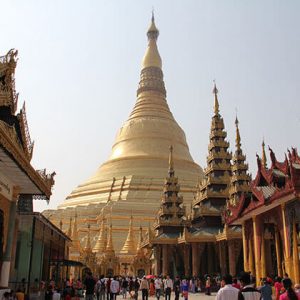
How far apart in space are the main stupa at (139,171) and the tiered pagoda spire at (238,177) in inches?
675

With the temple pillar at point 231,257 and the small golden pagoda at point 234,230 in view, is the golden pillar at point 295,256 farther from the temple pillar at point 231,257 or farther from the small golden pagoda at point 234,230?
the temple pillar at point 231,257

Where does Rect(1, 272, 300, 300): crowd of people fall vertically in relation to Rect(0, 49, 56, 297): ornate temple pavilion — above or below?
below

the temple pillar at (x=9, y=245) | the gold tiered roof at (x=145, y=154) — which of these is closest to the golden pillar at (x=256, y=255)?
the temple pillar at (x=9, y=245)

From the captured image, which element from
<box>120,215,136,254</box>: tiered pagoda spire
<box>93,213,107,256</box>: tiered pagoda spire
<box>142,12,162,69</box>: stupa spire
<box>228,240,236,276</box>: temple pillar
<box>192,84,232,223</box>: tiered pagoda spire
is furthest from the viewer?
<box>142,12,162,69</box>: stupa spire

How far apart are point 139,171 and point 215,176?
71.2 ft

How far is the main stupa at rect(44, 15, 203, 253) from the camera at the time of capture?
47.8 meters

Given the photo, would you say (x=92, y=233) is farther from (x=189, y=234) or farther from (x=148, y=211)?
(x=189, y=234)

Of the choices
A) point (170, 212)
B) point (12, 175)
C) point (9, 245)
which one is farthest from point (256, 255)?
point (170, 212)

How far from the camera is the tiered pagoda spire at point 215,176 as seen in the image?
31.6m

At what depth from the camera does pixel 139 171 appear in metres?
53.9

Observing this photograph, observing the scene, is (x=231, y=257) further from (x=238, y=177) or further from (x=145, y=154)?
(x=145, y=154)

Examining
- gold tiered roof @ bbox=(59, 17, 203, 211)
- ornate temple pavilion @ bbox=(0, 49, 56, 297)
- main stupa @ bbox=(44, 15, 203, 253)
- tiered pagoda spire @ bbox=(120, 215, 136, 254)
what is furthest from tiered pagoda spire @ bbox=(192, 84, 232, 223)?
ornate temple pavilion @ bbox=(0, 49, 56, 297)

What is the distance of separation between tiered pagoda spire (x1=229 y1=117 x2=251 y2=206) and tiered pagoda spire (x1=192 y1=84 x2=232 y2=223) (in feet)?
4.17

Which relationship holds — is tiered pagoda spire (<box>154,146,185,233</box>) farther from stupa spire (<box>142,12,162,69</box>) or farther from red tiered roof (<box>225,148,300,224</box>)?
stupa spire (<box>142,12,162,69</box>)
